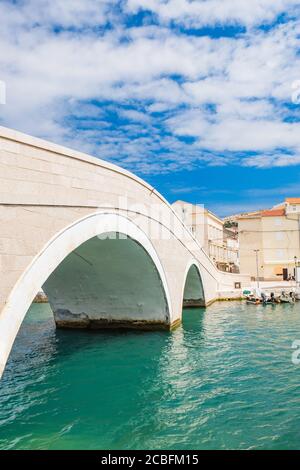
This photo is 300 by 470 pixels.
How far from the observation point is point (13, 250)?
543 cm

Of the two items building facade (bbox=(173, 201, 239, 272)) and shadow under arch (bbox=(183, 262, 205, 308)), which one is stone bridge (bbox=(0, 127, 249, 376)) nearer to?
shadow under arch (bbox=(183, 262, 205, 308))

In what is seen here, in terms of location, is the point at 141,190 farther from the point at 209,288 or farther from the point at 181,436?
the point at 209,288

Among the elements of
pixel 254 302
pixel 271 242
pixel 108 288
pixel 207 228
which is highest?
pixel 207 228

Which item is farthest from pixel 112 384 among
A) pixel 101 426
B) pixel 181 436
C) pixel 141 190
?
pixel 141 190

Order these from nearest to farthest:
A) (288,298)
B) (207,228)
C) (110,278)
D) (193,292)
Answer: (110,278) < (193,292) < (288,298) < (207,228)

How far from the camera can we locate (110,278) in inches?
506

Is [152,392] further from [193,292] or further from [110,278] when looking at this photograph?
[193,292]

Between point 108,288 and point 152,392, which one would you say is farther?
point 108,288

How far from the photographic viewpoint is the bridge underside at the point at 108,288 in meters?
11.5

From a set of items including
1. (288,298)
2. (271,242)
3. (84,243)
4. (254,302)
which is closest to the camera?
Result: (84,243)

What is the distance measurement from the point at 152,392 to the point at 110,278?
567 centimetres

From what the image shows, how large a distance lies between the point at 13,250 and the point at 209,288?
1975 cm

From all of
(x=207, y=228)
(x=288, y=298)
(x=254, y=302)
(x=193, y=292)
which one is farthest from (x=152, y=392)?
(x=207, y=228)

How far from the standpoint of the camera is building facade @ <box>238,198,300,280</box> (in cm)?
3859
